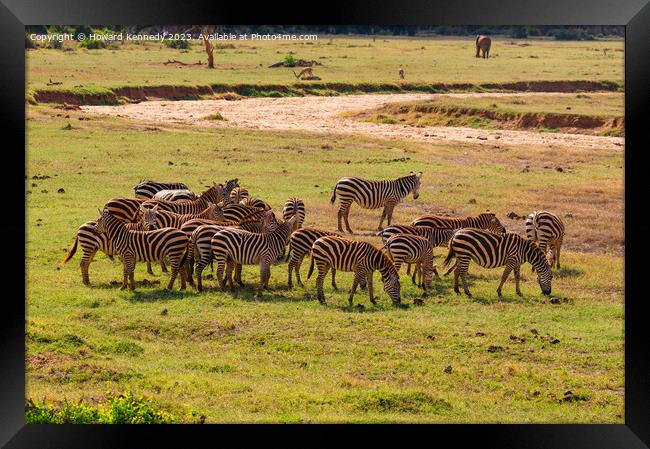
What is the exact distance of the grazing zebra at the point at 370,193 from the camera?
2080 centimetres

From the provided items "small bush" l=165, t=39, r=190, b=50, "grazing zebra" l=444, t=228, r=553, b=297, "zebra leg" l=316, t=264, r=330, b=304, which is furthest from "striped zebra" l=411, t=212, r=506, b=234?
"small bush" l=165, t=39, r=190, b=50

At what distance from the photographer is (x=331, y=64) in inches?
2336

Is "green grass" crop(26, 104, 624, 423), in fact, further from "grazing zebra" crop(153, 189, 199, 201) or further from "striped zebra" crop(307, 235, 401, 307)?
"grazing zebra" crop(153, 189, 199, 201)

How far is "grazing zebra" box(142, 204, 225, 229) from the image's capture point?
16953 mm

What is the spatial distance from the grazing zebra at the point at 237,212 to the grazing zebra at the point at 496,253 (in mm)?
4017

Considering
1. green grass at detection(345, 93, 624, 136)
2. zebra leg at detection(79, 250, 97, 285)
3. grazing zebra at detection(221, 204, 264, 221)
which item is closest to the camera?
zebra leg at detection(79, 250, 97, 285)

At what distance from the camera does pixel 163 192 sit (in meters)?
19.8

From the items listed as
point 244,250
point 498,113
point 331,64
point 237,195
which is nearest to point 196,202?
point 237,195

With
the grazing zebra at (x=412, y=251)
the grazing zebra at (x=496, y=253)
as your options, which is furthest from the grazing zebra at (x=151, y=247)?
the grazing zebra at (x=496, y=253)

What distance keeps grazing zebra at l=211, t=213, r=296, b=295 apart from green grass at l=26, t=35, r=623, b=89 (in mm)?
28409
